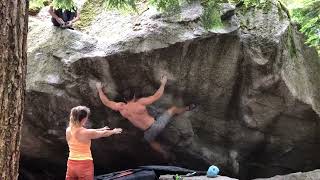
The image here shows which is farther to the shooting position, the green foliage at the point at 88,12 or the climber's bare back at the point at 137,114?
the green foliage at the point at 88,12

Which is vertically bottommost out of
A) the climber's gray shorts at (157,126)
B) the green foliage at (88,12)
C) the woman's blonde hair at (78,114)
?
the climber's gray shorts at (157,126)

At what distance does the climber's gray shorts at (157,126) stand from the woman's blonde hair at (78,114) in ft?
7.31

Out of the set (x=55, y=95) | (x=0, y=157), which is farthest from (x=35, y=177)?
(x=0, y=157)

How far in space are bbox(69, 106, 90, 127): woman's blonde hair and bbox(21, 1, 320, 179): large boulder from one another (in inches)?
63.4

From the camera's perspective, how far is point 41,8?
9156mm

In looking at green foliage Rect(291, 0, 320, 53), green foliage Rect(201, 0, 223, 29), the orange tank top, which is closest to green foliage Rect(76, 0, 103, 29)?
green foliage Rect(201, 0, 223, 29)

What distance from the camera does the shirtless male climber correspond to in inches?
314

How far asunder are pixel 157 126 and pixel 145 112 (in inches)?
15.2

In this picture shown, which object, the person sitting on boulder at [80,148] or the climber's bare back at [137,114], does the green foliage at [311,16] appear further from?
the person sitting on boulder at [80,148]

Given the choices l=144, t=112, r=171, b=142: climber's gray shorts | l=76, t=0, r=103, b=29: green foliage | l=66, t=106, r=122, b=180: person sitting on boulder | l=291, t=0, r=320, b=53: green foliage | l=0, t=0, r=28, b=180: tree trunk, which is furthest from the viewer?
l=76, t=0, r=103, b=29: green foliage

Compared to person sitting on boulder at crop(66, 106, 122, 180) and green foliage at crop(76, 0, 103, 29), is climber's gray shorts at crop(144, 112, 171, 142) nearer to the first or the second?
person sitting on boulder at crop(66, 106, 122, 180)

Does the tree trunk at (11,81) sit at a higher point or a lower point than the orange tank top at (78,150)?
higher

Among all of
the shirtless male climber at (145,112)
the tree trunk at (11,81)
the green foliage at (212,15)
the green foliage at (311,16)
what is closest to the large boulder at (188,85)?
the shirtless male climber at (145,112)

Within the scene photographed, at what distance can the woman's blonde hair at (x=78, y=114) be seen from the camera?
610cm
